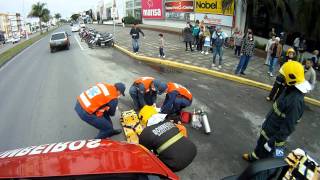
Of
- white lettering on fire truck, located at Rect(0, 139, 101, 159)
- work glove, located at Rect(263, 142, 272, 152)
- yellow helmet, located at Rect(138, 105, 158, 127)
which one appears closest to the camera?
white lettering on fire truck, located at Rect(0, 139, 101, 159)

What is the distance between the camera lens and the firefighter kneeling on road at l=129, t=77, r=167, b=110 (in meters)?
7.23

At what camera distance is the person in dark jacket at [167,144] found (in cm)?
477

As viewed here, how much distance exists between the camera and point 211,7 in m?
21.7

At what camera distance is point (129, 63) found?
1573cm

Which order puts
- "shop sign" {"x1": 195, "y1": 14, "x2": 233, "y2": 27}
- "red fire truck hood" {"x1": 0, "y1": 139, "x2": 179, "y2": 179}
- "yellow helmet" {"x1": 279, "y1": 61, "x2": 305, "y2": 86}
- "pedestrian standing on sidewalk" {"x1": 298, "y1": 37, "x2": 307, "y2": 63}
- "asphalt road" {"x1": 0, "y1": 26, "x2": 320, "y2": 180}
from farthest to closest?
1. "shop sign" {"x1": 195, "y1": 14, "x2": 233, "y2": 27}
2. "pedestrian standing on sidewalk" {"x1": 298, "y1": 37, "x2": 307, "y2": 63}
3. "asphalt road" {"x1": 0, "y1": 26, "x2": 320, "y2": 180}
4. "yellow helmet" {"x1": 279, "y1": 61, "x2": 305, "y2": 86}
5. "red fire truck hood" {"x1": 0, "y1": 139, "x2": 179, "y2": 179}

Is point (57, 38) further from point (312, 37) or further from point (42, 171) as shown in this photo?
point (42, 171)

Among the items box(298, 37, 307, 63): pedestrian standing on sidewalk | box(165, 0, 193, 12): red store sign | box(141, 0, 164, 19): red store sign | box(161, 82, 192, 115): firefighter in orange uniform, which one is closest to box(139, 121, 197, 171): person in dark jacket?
box(161, 82, 192, 115): firefighter in orange uniform

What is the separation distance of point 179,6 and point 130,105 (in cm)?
2025

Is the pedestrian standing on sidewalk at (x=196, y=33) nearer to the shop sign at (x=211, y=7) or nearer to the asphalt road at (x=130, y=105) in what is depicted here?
the shop sign at (x=211, y=7)

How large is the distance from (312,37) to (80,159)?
14.4m

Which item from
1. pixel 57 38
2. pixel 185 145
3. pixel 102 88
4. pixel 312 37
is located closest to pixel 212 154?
pixel 185 145

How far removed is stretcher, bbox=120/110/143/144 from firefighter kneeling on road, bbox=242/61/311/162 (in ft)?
9.04

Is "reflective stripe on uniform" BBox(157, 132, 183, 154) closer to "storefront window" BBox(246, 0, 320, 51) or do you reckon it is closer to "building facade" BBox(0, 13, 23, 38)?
"storefront window" BBox(246, 0, 320, 51)

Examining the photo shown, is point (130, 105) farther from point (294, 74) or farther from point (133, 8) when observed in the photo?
point (133, 8)
